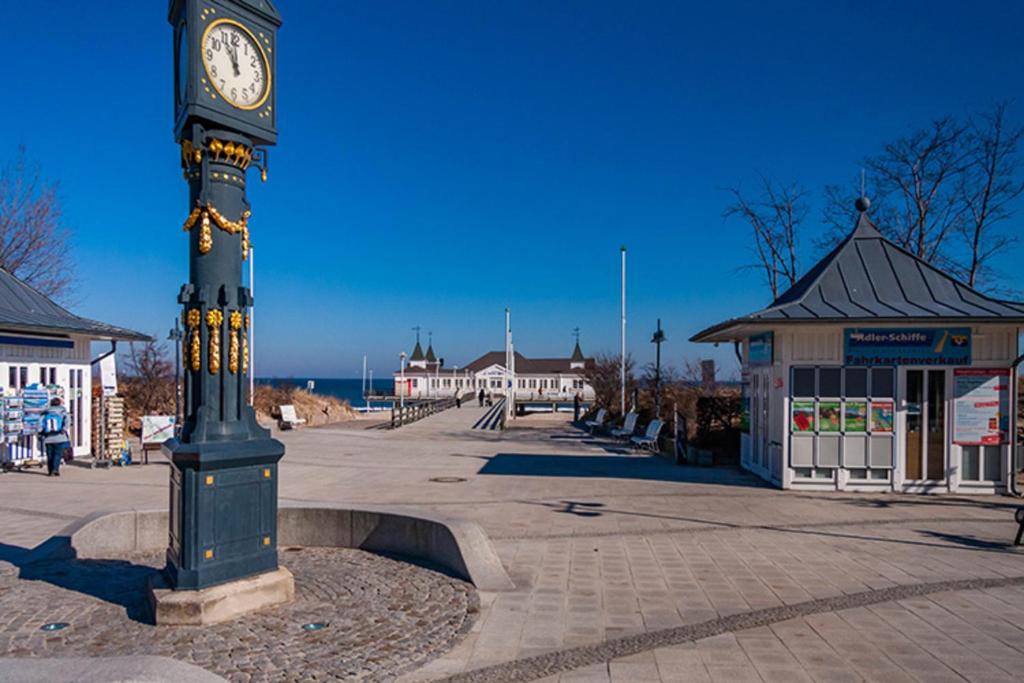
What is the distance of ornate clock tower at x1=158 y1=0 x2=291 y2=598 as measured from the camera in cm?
642

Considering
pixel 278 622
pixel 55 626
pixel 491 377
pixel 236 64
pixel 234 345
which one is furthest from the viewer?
pixel 491 377

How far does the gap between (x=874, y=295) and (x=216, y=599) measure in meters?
12.5

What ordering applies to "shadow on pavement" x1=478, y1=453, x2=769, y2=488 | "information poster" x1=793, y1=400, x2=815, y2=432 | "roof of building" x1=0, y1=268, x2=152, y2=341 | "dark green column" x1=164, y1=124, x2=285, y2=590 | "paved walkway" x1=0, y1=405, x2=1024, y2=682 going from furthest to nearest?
"roof of building" x1=0, y1=268, x2=152, y2=341
"shadow on pavement" x1=478, y1=453, x2=769, y2=488
"information poster" x1=793, y1=400, x2=815, y2=432
"dark green column" x1=164, y1=124, x2=285, y2=590
"paved walkway" x1=0, y1=405, x2=1024, y2=682

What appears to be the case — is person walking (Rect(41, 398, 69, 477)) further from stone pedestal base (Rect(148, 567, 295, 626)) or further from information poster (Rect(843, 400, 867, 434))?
information poster (Rect(843, 400, 867, 434))

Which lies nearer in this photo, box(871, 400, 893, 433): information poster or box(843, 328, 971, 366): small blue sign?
box(843, 328, 971, 366): small blue sign

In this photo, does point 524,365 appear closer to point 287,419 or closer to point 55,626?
point 287,419

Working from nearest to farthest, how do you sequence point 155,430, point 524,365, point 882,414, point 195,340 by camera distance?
point 195,340 < point 882,414 < point 155,430 < point 524,365

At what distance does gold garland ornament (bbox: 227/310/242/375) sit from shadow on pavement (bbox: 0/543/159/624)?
6.63ft

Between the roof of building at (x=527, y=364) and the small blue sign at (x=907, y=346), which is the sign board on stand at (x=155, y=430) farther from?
the roof of building at (x=527, y=364)

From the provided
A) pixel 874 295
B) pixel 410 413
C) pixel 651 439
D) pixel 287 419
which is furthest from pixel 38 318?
pixel 410 413

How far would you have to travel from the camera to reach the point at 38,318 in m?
17.9

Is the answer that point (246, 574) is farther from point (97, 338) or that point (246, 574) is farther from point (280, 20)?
point (97, 338)

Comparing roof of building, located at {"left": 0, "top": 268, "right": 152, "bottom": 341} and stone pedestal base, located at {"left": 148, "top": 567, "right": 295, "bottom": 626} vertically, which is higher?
roof of building, located at {"left": 0, "top": 268, "right": 152, "bottom": 341}

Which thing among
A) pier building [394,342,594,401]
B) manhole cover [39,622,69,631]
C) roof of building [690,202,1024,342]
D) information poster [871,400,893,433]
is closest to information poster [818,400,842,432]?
information poster [871,400,893,433]
